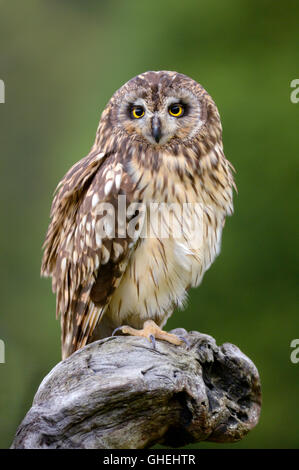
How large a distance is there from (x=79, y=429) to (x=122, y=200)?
28.7 inches

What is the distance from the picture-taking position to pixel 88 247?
7.23 feet

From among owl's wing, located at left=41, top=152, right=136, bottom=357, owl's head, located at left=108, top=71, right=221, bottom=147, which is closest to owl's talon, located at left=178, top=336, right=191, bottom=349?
owl's wing, located at left=41, top=152, right=136, bottom=357

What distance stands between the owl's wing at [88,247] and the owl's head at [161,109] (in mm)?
135

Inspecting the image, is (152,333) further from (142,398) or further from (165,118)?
(165,118)

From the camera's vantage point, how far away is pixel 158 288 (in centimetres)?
223

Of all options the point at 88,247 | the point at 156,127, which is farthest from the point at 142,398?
the point at 156,127

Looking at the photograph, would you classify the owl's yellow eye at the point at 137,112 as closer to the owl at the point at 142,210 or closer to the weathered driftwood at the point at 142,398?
the owl at the point at 142,210

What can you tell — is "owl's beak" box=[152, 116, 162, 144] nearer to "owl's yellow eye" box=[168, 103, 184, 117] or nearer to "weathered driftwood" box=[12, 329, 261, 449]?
"owl's yellow eye" box=[168, 103, 184, 117]

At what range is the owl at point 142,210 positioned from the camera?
2162 mm

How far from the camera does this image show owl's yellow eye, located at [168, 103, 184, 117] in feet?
7.18

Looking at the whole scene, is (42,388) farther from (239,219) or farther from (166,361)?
(239,219)
